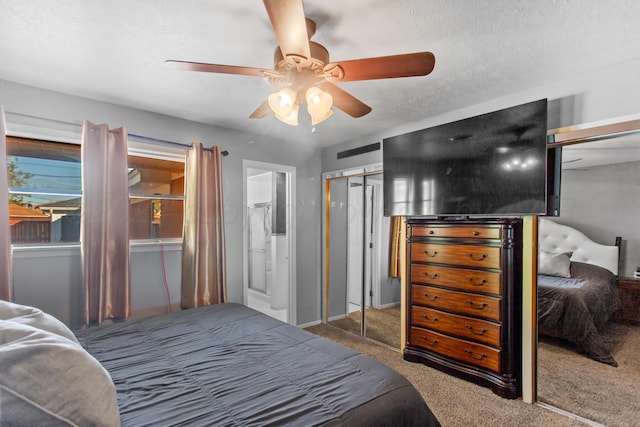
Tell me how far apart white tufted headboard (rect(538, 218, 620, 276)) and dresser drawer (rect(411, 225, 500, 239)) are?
328mm

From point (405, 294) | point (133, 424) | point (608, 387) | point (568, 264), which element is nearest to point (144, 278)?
point (133, 424)

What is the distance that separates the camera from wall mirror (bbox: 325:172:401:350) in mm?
3512

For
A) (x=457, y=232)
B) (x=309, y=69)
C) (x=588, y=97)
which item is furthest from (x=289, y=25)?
(x=588, y=97)

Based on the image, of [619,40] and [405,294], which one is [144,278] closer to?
[405,294]

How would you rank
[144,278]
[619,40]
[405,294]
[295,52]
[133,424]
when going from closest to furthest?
1. [133,424]
2. [295,52]
3. [619,40]
4. [144,278]
5. [405,294]

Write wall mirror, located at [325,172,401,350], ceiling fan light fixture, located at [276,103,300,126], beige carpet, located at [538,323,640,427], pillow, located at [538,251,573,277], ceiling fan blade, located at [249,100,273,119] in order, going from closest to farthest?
1. ceiling fan light fixture, located at [276,103,300,126]
2. ceiling fan blade, located at [249,100,273,119]
3. beige carpet, located at [538,323,640,427]
4. pillow, located at [538,251,573,277]
5. wall mirror, located at [325,172,401,350]

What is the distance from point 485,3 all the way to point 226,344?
7.39 feet

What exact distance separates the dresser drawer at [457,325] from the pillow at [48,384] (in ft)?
8.04

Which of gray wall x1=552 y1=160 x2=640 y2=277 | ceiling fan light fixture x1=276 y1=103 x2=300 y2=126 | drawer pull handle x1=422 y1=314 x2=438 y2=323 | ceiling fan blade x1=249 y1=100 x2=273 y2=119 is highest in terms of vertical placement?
ceiling fan blade x1=249 y1=100 x2=273 y2=119

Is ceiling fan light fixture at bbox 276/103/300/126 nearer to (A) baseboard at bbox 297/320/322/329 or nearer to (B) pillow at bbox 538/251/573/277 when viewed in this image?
(B) pillow at bbox 538/251/573/277

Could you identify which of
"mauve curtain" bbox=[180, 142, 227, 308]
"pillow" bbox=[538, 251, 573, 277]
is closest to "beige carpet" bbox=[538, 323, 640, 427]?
"pillow" bbox=[538, 251, 573, 277]

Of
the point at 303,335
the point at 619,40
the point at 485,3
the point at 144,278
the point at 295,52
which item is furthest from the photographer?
the point at 144,278

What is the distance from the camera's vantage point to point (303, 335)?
1972mm

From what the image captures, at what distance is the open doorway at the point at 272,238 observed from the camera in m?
3.91
